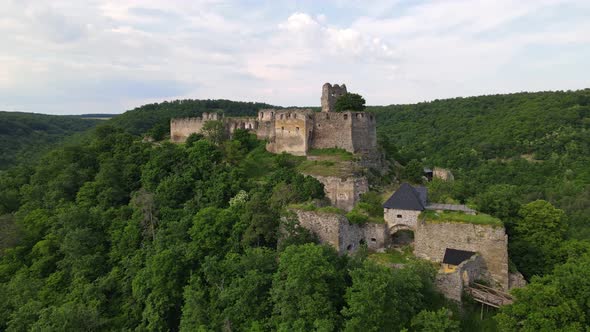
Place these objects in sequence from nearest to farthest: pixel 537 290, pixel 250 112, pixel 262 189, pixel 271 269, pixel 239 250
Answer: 1. pixel 537 290
2. pixel 271 269
3. pixel 239 250
4. pixel 262 189
5. pixel 250 112

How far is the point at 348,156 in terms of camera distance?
94.1 ft

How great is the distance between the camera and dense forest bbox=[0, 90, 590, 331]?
46.7 feet

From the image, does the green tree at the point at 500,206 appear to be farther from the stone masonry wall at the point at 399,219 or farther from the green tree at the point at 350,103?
the green tree at the point at 350,103

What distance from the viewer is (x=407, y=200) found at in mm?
20141

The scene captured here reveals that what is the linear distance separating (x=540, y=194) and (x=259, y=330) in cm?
4144

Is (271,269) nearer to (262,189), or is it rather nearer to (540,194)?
(262,189)

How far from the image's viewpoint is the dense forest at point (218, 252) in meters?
14.2

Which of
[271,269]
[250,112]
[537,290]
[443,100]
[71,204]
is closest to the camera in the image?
[537,290]

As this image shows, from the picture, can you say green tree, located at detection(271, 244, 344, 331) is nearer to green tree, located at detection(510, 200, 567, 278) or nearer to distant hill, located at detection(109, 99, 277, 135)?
green tree, located at detection(510, 200, 567, 278)

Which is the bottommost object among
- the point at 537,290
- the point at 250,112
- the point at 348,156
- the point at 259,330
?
→ the point at 259,330

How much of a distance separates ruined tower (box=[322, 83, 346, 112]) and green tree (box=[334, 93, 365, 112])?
126cm

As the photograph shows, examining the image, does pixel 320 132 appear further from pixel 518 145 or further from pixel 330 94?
pixel 518 145

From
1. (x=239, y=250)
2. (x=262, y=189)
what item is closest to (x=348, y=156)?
(x=262, y=189)

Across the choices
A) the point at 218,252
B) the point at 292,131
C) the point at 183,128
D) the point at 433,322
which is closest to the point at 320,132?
the point at 292,131
